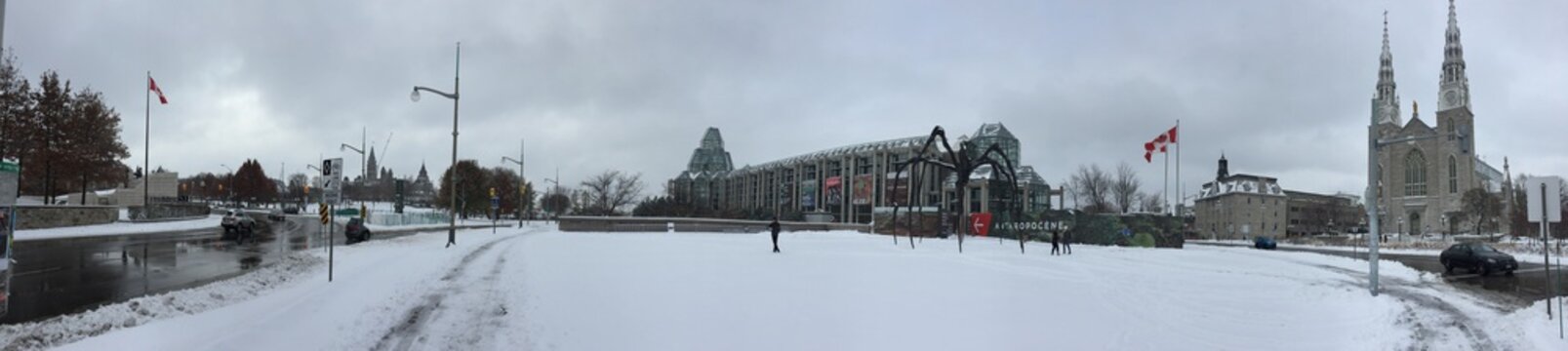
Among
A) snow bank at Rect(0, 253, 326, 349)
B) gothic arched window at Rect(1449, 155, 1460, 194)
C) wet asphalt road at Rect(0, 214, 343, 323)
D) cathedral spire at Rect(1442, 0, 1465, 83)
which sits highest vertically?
cathedral spire at Rect(1442, 0, 1465, 83)

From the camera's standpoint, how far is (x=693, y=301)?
1130 centimetres

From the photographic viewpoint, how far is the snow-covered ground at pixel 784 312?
883 cm

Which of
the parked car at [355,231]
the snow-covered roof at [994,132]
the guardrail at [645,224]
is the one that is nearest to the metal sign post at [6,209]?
the parked car at [355,231]

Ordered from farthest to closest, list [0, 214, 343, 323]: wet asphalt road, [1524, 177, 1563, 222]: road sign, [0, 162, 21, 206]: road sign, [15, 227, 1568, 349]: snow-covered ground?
[1524, 177, 1563, 222]: road sign < [0, 214, 343, 323]: wet asphalt road < [15, 227, 1568, 349]: snow-covered ground < [0, 162, 21, 206]: road sign

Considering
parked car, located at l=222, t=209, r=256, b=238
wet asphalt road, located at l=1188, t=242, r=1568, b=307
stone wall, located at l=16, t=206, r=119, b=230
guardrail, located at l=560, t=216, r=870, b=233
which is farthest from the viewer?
guardrail, located at l=560, t=216, r=870, b=233

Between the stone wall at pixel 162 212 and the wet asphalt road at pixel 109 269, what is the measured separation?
26170 mm

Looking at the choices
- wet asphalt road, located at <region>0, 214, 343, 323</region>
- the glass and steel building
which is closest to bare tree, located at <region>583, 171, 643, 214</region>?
the glass and steel building

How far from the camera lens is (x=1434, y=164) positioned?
331 ft

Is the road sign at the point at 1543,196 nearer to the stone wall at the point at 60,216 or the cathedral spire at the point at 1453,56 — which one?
the stone wall at the point at 60,216

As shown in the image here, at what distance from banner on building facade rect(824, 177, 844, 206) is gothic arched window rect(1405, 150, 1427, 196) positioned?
73.1 meters

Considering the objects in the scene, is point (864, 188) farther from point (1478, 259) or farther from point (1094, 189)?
point (1478, 259)

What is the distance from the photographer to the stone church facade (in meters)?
96.4

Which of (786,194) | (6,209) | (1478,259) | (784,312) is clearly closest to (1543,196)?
(784,312)

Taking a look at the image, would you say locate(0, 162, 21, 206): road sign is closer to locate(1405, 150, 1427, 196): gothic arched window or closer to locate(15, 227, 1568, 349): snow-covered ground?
locate(15, 227, 1568, 349): snow-covered ground
